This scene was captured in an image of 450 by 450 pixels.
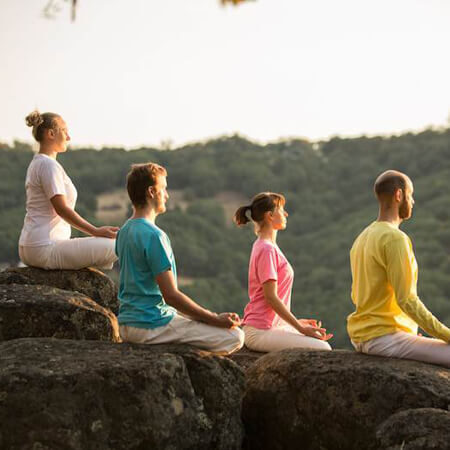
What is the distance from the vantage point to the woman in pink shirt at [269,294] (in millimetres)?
7270

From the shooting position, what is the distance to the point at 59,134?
25.7ft

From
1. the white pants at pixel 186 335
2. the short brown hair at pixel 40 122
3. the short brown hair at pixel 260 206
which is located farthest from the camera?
the short brown hair at pixel 40 122

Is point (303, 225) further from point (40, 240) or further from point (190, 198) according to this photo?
point (40, 240)

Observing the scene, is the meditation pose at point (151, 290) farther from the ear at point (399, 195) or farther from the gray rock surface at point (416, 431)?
the ear at point (399, 195)

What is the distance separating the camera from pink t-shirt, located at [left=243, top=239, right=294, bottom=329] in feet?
23.9

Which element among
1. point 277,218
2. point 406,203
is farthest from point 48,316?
point 406,203

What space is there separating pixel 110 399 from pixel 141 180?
1349 millimetres

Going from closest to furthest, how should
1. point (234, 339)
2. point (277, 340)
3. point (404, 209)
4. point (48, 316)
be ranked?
point (234, 339) → point (404, 209) → point (48, 316) → point (277, 340)

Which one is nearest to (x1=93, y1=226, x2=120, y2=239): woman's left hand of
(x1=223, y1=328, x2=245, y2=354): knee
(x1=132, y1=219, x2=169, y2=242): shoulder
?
(x1=132, y1=219, x2=169, y2=242): shoulder

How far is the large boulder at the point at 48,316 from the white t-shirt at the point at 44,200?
1.01 meters

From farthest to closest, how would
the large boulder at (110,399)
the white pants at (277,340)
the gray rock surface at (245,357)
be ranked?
the white pants at (277,340), the gray rock surface at (245,357), the large boulder at (110,399)

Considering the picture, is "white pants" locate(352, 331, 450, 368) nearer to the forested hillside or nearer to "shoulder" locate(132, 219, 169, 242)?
"shoulder" locate(132, 219, 169, 242)

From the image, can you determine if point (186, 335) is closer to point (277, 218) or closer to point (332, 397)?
point (332, 397)

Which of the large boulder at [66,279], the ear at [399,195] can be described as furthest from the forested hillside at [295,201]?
the ear at [399,195]
